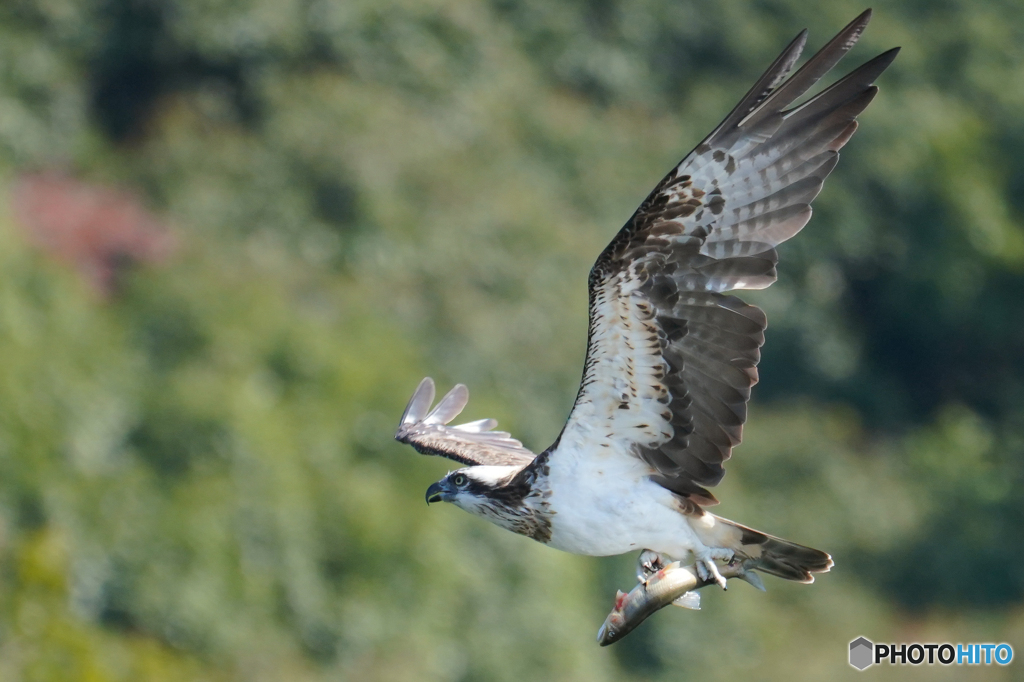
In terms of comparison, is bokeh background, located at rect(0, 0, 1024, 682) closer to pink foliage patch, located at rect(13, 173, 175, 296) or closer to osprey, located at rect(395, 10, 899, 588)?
pink foliage patch, located at rect(13, 173, 175, 296)

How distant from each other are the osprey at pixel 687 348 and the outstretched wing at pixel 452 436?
112 centimetres

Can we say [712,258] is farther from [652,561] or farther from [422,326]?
[422,326]

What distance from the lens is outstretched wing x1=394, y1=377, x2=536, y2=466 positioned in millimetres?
9528

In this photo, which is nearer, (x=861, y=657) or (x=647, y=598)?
(x=647, y=598)

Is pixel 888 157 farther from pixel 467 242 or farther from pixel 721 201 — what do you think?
pixel 721 201

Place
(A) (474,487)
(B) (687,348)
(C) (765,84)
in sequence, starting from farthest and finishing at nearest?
(A) (474,487) < (B) (687,348) < (C) (765,84)

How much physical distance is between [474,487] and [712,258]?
79.0 inches

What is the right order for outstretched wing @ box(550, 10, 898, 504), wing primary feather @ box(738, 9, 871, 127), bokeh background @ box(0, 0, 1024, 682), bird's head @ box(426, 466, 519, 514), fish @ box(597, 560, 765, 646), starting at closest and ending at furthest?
wing primary feather @ box(738, 9, 871, 127) → outstretched wing @ box(550, 10, 898, 504) → fish @ box(597, 560, 765, 646) → bird's head @ box(426, 466, 519, 514) → bokeh background @ box(0, 0, 1024, 682)

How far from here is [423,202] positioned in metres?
25.5

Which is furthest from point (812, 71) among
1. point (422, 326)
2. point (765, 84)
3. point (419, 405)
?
point (422, 326)

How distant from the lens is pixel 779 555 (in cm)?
790

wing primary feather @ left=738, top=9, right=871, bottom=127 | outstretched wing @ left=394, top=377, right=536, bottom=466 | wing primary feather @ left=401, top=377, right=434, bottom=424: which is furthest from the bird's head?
wing primary feather @ left=738, top=9, right=871, bottom=127

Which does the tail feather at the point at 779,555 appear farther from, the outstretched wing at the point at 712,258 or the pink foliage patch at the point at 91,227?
the pink foliage patch at the point at 91,227

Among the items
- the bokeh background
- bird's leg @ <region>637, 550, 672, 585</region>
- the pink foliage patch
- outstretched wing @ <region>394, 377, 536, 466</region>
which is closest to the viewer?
bird's leg @ <region>637, 550, 672, 585</region>
